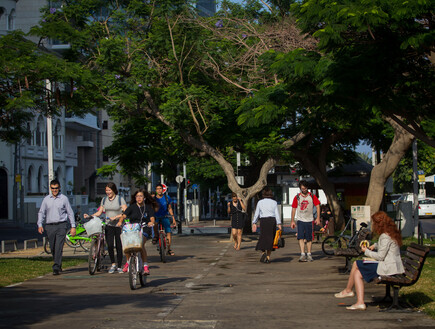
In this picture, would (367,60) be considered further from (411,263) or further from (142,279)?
(142,279)

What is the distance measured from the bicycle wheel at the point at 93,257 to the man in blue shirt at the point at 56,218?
512 millimetres

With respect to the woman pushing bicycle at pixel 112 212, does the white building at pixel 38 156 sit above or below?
above

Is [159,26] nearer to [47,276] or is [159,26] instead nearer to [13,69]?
[13,69]

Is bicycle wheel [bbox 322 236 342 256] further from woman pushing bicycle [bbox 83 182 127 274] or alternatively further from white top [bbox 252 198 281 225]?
woman pushing bicycle [bbox 83 182 127 274]

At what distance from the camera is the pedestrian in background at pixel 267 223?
17750 millimetres

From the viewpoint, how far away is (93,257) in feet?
48.9

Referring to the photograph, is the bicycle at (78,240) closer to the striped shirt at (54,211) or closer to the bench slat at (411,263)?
the striped shirt at (54,211)

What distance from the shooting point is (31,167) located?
63.2m

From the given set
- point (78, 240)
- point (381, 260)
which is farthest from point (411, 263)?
point (78, 240)

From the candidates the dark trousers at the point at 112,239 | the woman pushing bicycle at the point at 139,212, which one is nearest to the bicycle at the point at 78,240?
the dark trousers at the point at 112,239

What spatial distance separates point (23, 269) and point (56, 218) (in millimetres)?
1536

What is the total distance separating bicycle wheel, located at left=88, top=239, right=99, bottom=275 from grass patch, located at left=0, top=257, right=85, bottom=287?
41.3 inches

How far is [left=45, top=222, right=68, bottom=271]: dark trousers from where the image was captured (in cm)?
1493

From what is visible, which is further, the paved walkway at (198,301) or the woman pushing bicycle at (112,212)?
the woman pushing bicycle at (112,212)
